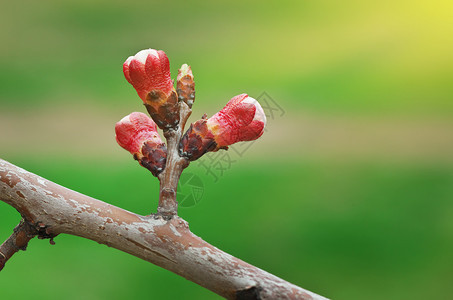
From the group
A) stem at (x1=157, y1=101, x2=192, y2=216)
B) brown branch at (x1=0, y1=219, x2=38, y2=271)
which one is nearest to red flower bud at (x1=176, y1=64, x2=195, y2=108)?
stem at (x1=157, y1=101, x2=192, y2=216)

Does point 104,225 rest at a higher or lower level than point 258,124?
lower

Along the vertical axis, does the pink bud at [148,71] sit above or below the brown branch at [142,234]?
above

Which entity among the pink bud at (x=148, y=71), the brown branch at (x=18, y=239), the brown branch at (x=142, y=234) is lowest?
the brown branch at (x=18, y=239)

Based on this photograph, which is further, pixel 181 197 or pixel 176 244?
pixel 181 197

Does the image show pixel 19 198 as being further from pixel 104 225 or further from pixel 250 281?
pixel 250 281

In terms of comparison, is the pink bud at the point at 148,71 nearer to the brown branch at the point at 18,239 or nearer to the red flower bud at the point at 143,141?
the red flower bud at the point at 143,141

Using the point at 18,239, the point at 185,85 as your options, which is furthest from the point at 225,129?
the point at 18,239

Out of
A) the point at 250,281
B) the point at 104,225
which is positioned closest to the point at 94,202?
the point at 104,225

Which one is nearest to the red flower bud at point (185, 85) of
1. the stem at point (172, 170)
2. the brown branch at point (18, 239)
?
the stem at point (172, 170)
